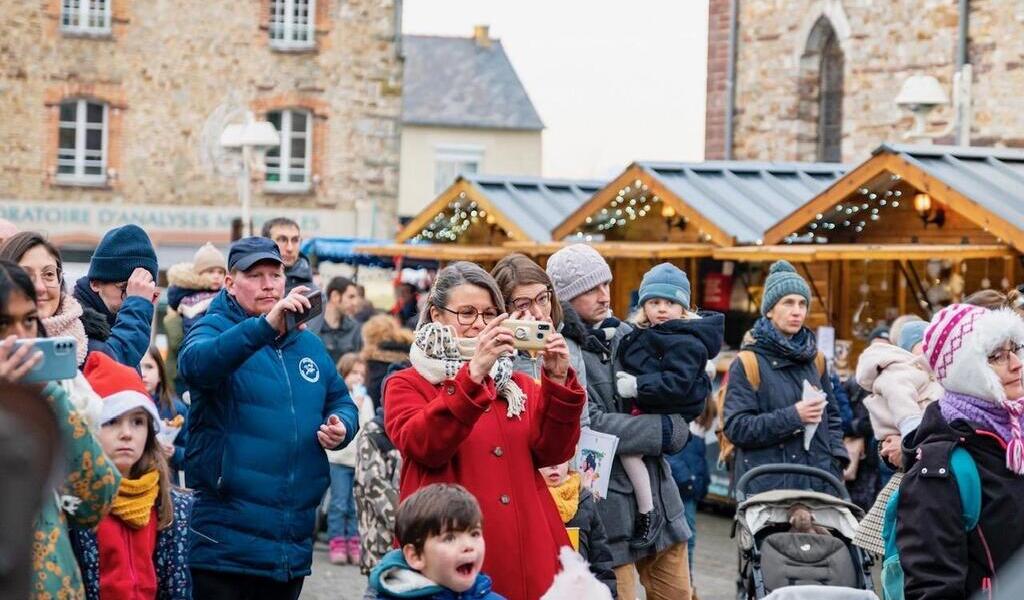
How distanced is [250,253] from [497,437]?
1.68 m

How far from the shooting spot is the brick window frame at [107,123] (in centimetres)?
3766

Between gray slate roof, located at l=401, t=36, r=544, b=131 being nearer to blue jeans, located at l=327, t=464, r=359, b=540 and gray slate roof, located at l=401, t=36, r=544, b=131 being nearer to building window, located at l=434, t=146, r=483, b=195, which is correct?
building window, located at l=434, t=146, r=483, b=195

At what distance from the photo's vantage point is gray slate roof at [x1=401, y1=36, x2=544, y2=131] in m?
54.3

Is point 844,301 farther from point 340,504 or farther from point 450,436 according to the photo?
point 450,436

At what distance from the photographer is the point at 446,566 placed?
5.43 metres

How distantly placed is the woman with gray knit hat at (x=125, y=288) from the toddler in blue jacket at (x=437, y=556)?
6.97ft

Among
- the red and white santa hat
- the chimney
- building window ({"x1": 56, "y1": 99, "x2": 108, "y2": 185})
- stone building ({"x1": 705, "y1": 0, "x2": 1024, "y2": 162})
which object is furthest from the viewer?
the chimney

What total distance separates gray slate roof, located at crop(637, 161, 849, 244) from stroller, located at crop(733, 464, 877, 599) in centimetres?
891

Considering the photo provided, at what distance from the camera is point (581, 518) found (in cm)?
698

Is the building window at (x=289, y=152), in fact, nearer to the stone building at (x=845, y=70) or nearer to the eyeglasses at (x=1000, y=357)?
the stone building at (x=845, y=70)

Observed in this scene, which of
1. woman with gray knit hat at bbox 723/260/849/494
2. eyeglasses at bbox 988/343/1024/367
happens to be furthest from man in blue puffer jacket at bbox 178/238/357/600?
woman with gray knit hat at bbox 723/260/849/494

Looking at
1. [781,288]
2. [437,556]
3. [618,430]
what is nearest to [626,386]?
[618,430]

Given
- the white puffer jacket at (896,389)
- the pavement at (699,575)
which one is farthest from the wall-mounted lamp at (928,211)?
the white puffer jacket at (896,389)

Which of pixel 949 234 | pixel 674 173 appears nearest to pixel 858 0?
pixel 674 173
